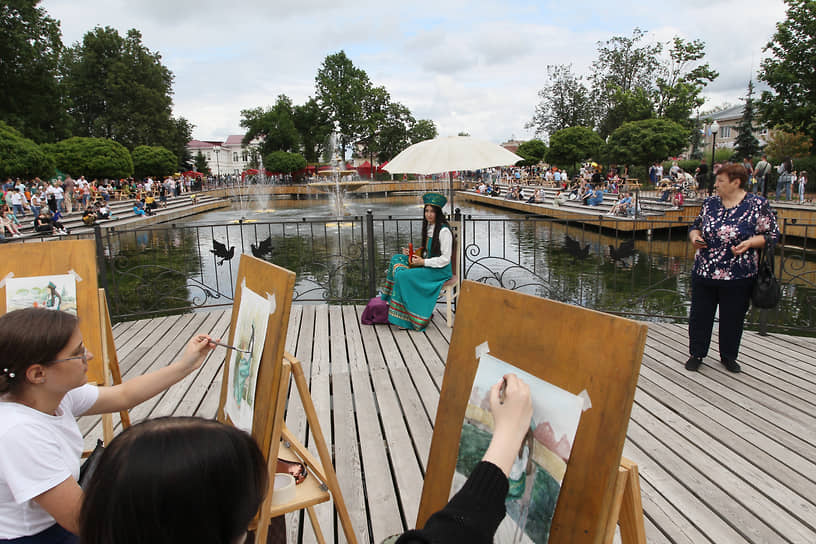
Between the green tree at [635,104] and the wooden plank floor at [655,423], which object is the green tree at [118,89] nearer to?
the green tree at [635,104]

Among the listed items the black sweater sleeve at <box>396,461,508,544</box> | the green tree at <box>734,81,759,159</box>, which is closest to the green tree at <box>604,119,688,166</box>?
the green tree at <box>734,81,759,159</box>

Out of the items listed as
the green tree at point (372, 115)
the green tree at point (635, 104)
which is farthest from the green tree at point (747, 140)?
the green tree at point (372, 115)

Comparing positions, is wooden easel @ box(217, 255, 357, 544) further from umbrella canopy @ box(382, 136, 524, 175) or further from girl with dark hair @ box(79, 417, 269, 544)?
umbrella canopy @ box(382, 136, 524, 175)

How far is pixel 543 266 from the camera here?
444 inches

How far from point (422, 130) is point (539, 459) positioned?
2932 inches

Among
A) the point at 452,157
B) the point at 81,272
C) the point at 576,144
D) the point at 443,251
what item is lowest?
the point at 443,251

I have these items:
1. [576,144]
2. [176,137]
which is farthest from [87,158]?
[576,144]

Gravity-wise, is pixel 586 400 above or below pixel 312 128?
below

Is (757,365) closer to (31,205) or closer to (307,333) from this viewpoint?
(307,333)

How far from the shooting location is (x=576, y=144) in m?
33.2

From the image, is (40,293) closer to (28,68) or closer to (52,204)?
(52,204)

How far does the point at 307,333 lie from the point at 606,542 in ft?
13.4

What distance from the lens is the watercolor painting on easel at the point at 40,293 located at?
109 inches

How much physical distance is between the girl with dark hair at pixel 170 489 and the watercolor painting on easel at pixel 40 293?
2.44 metres
